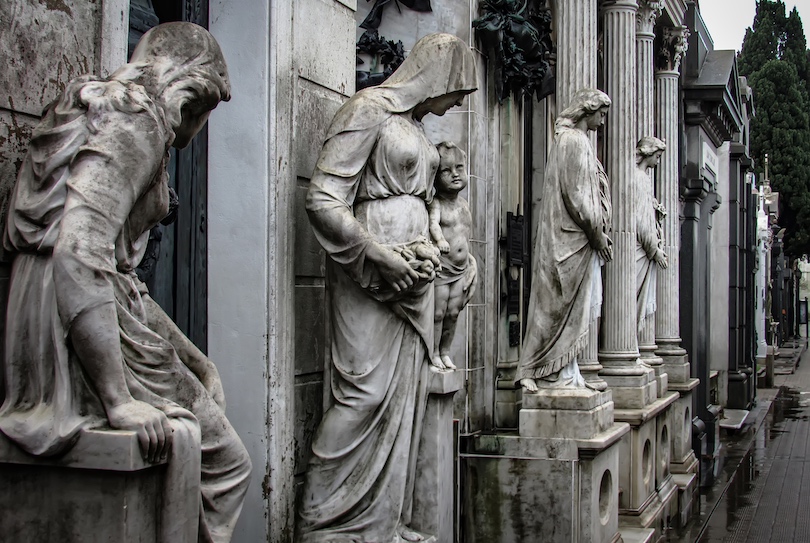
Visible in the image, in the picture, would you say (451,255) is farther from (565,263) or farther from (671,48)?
(671,48)

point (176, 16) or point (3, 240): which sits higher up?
point (176, 16)

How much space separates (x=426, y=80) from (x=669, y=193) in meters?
9.97

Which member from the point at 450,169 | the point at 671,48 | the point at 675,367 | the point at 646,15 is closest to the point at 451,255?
the point at 450,169

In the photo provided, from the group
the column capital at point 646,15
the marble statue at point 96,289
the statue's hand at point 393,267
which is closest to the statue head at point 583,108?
the statue's hand at point 393,267

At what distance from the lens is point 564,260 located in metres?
8.28

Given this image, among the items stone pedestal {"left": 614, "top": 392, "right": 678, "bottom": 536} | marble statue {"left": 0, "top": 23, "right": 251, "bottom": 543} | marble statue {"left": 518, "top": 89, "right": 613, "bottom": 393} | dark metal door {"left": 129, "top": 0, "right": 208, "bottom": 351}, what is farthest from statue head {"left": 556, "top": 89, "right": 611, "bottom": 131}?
marble statue {"left": 0, "top": 23, "right": 251, "bottom": 543}

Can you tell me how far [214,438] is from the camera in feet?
11.7

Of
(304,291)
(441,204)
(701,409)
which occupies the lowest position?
(701,409)

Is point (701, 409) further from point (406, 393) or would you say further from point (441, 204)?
point (406, 393)

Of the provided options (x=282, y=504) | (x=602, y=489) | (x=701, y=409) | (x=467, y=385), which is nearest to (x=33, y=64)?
(x=282, y=504)

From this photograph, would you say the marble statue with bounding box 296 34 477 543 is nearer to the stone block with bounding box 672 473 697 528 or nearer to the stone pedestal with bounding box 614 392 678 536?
the stone pedestal with bounding box 614 392 678 536

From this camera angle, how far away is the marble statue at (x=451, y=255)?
6.20 m

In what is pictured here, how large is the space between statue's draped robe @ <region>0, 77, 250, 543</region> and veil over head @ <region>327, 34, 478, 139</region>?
181cm

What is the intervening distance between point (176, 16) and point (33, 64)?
170cm
